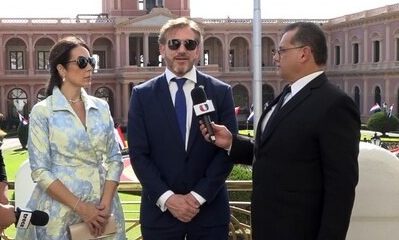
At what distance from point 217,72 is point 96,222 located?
124ft

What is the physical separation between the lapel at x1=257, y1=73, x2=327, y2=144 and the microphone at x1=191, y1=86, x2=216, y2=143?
1.25 feet

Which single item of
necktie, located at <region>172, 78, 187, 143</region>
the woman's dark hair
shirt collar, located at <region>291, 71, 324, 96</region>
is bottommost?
necktie, located at <region>172, 78, 187, 143</region>

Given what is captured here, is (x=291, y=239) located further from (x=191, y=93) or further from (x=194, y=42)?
(x=194, y=42)

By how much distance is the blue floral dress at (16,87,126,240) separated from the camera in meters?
3.27

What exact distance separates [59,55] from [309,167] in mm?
1611

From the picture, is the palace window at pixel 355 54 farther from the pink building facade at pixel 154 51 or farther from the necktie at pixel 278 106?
the necktie at pixel 278 106

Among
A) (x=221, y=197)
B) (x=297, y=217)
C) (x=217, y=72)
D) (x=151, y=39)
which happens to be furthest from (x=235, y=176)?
(x=151, y=39)

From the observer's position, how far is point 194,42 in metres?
3.38

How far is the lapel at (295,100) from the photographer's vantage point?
290 centimetres

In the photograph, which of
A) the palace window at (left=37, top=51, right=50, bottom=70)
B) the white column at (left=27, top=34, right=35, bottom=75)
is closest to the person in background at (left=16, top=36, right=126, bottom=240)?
the white column at (left=27, top=34, right=35, bottom=75)

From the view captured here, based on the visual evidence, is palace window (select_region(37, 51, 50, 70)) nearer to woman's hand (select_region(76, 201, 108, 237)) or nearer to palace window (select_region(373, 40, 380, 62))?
palace window (select_region(373, 40, 380, 62))

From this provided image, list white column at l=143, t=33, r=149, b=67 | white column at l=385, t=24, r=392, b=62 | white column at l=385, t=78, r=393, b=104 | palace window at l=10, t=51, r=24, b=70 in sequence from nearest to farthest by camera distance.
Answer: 1. white column at l=385, t=78, r=393, b=104
2. white column at l=385, t=24, r=392, b=62
3. white column at l=143, t=33, r=149, b=67
4. palace window at l=10, t=51, r=24, b=70

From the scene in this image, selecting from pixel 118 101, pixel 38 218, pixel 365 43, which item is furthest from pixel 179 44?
pixel 118 101

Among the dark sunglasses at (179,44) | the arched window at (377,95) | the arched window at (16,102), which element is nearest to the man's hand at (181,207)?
the dark sunglasses at (179,44)
